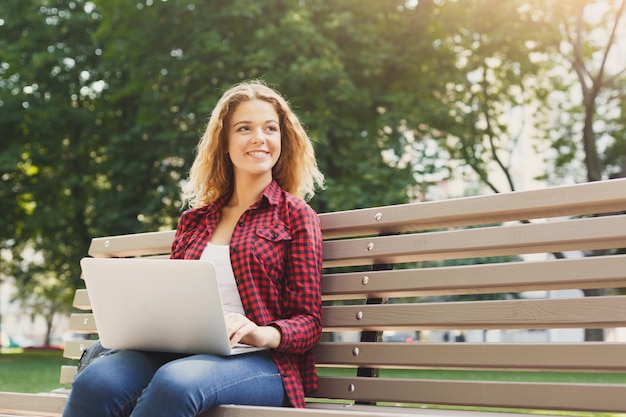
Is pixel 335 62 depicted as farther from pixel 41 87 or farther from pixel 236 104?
pixel 236 104

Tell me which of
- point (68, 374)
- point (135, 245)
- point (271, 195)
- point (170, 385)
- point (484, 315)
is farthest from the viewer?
point (135, 245)

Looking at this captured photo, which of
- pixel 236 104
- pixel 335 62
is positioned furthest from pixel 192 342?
pixel 335 62

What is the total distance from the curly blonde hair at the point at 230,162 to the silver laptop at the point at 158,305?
844 millimetres

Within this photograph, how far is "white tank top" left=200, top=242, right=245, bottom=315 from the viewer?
10.1 ft

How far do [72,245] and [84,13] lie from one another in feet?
16.4

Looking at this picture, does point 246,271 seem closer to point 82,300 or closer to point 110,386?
point 110,386

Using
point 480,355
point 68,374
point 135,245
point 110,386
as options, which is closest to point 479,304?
point 480,355

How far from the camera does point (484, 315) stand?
2.79 m

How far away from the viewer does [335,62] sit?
45.6 feet

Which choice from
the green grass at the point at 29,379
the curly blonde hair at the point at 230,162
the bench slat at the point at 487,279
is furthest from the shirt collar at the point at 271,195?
the green grass at the point at 29,379

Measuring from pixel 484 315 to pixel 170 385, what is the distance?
103 centimetres

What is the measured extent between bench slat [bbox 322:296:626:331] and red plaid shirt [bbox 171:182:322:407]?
174 mm

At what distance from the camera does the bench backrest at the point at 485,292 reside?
8.46 ft

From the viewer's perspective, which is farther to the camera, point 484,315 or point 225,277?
point 225,277
